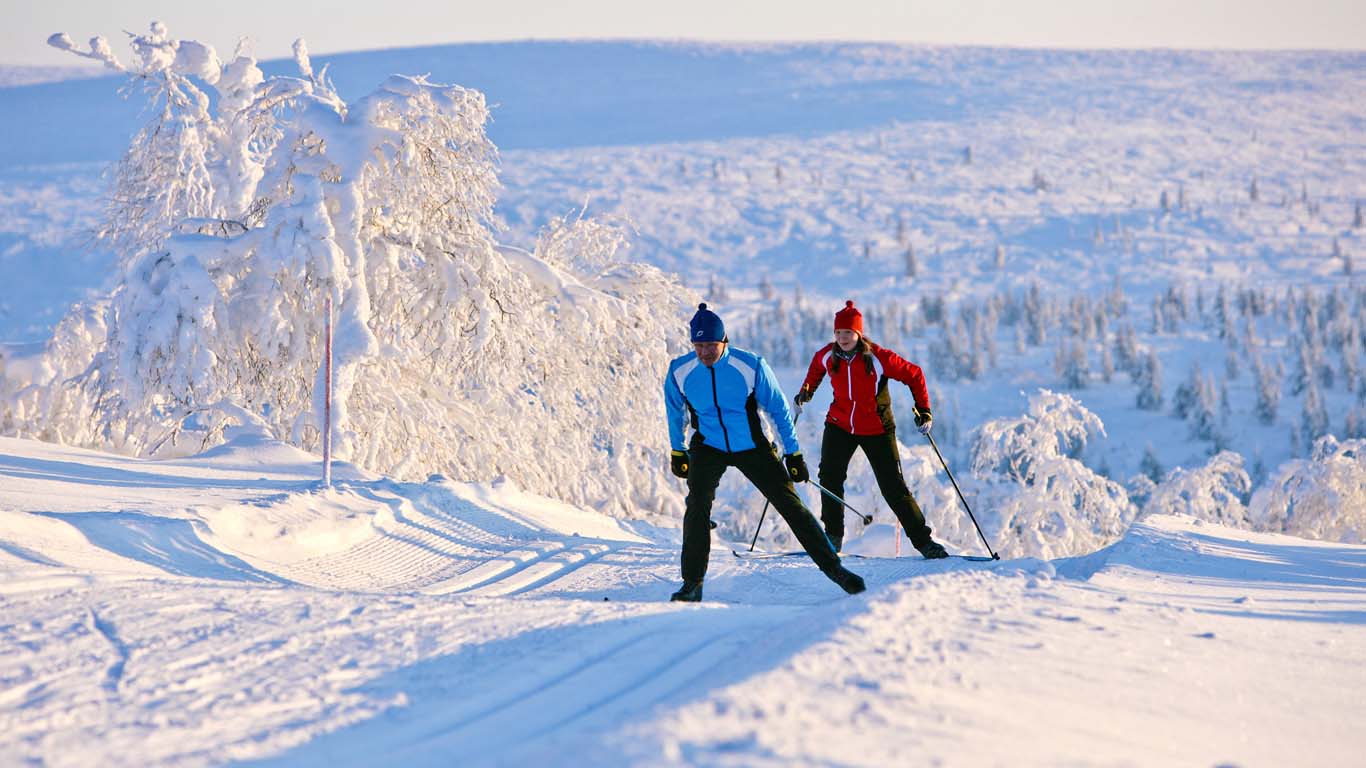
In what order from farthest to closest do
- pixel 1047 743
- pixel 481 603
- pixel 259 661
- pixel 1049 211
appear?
pixel 1049 211 → pixel 481 603 → pixel 259 661 → pixel 1047 743

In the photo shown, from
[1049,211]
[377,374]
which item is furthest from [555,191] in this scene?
[377,374]

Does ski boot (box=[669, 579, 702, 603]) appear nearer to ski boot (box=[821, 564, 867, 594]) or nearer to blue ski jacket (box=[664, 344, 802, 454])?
ski boot (box=[821, 564, 867, 594])

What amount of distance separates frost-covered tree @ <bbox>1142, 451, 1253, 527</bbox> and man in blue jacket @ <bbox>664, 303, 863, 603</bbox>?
1764cm

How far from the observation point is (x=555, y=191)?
350 feet

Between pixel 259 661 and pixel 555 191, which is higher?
pixel 555 191

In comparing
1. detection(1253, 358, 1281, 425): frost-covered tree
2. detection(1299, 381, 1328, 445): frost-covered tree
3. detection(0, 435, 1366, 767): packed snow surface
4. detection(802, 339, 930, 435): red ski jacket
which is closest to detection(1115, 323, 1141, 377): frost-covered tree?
detection(1253, 358, 1281, 425): frost-covered tree

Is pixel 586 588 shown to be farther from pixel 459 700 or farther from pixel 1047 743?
pixel 1047 743

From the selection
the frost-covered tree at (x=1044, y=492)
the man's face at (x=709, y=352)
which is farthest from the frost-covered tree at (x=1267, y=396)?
the man's face at (x=709, y=352)

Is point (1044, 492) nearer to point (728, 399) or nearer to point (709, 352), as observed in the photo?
point (728, 399)

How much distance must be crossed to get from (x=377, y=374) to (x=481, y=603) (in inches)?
426

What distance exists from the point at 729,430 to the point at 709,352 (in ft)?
1.59

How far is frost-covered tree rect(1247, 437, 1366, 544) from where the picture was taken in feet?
64.1

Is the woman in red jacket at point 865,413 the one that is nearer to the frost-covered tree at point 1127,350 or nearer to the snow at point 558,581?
the snow at point 558,581

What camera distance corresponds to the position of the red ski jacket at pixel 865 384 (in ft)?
28.9
